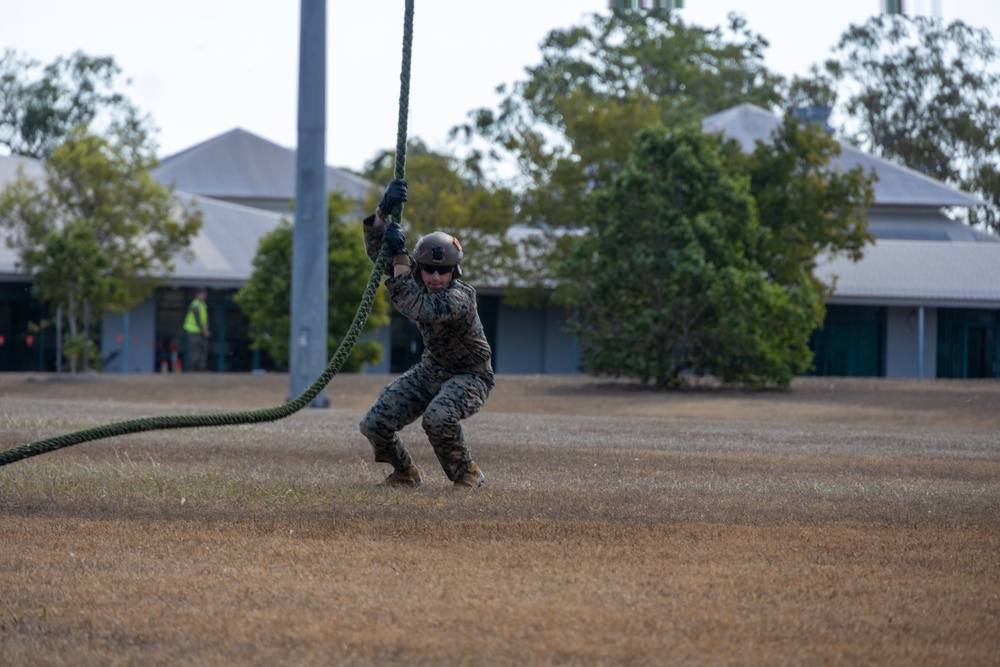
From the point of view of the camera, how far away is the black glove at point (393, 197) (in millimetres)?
7992

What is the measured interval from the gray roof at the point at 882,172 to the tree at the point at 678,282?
55.6 feet

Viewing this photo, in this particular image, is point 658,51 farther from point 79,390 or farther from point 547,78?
point 79,390

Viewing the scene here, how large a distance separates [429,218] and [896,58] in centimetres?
3150

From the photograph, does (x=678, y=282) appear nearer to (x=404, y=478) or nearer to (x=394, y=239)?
(x=404, y=478)

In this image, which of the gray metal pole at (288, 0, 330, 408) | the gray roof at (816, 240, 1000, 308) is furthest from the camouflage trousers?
the gray roof at (816, 240, 1000, 308)

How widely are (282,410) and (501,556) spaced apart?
1900 millimetres

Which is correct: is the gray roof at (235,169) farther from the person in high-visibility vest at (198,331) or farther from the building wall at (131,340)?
the person in high-visibility vest at (198,331)

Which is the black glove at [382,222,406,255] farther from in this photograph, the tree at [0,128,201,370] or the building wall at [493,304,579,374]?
the building wall at [493,304,579,374]

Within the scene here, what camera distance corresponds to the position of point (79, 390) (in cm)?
2547

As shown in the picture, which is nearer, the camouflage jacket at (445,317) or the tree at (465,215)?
the camouflage jacket at (445,317)

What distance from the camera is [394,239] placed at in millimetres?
7965

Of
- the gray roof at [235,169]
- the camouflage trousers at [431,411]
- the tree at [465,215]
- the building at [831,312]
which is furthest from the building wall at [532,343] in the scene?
the camouflage trousers at [431,411]

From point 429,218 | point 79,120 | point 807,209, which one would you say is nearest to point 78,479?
point 807,209

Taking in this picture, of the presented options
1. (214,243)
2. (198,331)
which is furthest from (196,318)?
(214,243)
